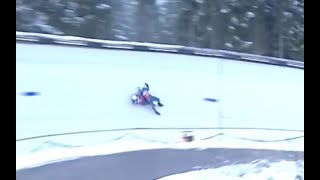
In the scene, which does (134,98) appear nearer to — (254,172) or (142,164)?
Result: (142,164)

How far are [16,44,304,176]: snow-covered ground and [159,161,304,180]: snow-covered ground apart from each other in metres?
0.06

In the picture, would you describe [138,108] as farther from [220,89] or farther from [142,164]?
[220,89]

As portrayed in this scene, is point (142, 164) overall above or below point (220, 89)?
below

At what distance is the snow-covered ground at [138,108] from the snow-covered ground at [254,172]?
61 mm

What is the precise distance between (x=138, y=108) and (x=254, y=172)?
0.43 m

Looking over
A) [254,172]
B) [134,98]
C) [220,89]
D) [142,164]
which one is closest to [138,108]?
[134,98]

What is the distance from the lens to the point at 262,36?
155 cm

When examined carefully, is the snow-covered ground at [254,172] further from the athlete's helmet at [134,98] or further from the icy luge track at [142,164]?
the athlete's helmet at [134,98]

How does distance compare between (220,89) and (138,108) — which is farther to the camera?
(220,89)

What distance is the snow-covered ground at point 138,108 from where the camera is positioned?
4.01 ft

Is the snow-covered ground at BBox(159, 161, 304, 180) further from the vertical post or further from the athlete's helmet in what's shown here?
the athlete's helmet

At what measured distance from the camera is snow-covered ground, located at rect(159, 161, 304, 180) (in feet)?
4.65

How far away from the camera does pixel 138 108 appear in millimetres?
1356

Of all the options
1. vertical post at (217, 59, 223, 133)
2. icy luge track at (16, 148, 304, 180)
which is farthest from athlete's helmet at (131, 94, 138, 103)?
vertical post at (217, 59, 223, 133)
